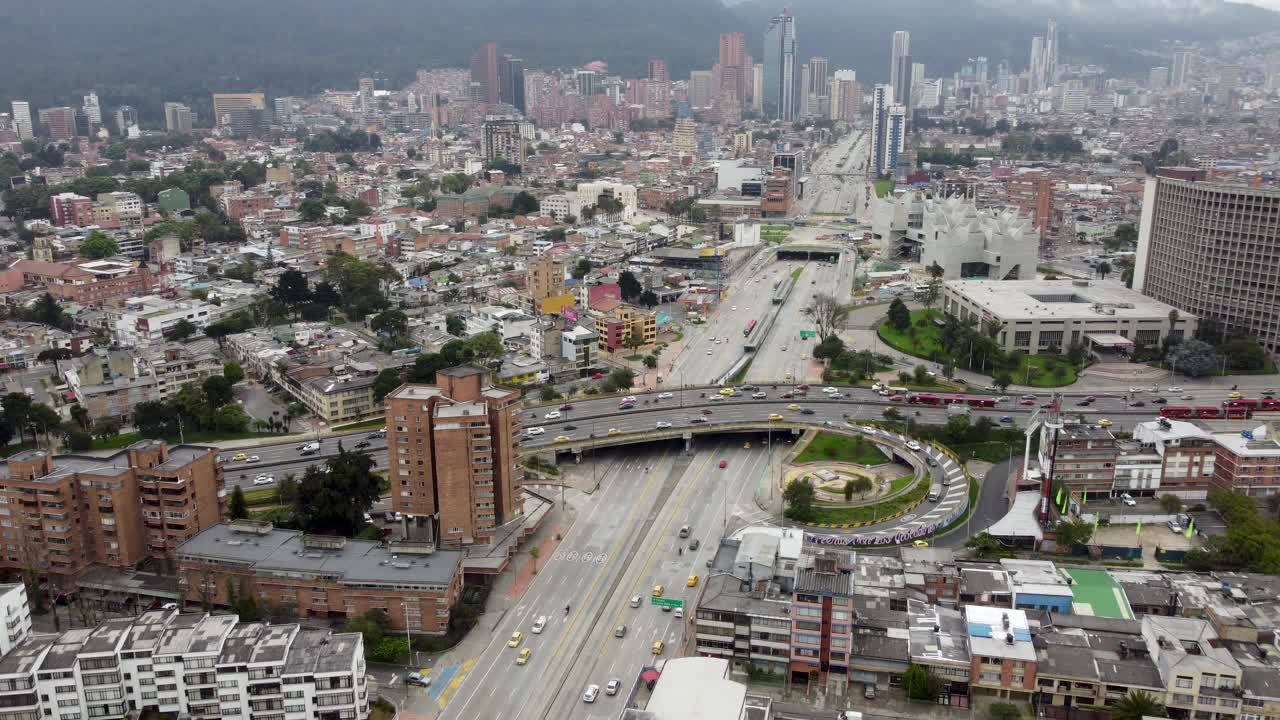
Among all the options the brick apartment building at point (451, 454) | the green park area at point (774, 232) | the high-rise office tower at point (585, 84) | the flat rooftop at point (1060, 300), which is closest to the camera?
the brick apartment building at point (451, 454)

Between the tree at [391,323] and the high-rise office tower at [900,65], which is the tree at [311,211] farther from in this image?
the high-rise office tower at [900,65]

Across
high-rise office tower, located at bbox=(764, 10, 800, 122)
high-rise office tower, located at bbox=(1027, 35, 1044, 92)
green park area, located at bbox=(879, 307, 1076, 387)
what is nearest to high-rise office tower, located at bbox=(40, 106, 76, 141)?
high-rise office tower, located at bbox=(764, 10, 800, 122)

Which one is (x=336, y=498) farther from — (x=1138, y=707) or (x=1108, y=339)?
(x=1108, y=339)

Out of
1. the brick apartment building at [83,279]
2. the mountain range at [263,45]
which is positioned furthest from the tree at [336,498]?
the mountain range at [263,45]

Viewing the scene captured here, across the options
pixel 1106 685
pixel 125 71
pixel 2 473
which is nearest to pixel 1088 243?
pixel 1106 685

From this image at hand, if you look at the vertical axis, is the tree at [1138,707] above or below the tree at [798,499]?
below

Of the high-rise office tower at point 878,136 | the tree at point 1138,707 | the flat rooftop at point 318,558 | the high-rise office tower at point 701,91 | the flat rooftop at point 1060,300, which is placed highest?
the high-rise office tower at point 701,91
